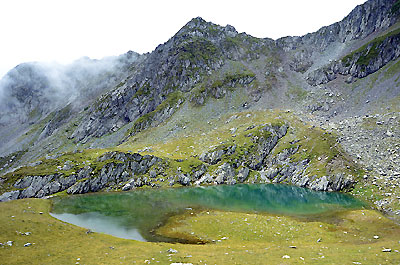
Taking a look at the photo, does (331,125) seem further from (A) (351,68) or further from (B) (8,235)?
(B) (8,235)

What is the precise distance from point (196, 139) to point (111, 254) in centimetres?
12886

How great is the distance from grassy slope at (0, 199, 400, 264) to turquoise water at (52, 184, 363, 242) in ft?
22.7

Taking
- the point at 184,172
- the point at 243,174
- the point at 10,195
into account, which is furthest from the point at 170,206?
the point at 10,195

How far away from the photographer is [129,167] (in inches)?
4633

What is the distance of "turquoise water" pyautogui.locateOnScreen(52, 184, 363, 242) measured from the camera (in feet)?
168

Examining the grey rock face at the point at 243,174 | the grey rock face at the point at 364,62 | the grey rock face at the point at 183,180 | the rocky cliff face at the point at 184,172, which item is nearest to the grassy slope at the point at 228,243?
the rocky cliff face at the point at 184,172

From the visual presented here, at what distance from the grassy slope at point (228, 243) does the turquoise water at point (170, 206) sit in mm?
6906

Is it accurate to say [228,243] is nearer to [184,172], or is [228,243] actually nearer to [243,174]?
[184,172]

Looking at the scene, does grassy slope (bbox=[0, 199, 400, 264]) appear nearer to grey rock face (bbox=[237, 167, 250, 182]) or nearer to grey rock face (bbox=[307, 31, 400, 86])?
grey rock face (bbox=[237, 167, 250, 182])

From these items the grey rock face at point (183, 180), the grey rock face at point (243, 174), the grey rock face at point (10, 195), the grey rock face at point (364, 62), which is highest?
the grey rock face at point (364, 62)

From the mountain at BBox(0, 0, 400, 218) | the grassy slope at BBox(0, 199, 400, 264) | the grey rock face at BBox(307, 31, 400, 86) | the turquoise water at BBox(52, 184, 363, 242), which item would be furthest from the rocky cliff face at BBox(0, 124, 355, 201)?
the grey rock face at BBox(307, 31, 400, 86)

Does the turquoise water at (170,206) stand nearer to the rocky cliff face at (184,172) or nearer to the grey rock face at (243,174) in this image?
the rocky cliff face at (184,172)

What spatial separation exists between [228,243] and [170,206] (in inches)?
1375

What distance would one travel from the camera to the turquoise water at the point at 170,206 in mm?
51156
